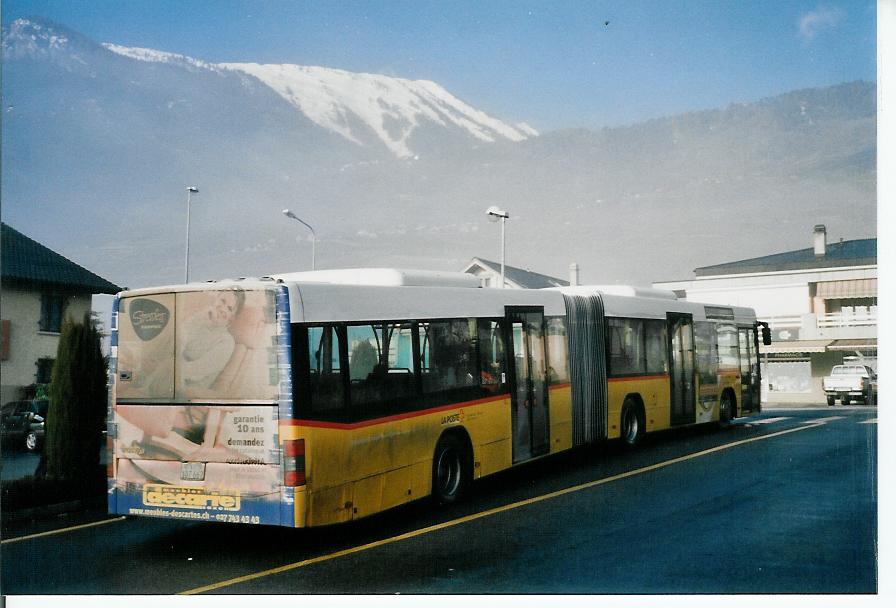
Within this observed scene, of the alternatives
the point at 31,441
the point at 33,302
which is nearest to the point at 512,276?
the point at 33,302

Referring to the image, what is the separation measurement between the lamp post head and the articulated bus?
1.55 metres

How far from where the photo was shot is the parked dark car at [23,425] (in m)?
9.45

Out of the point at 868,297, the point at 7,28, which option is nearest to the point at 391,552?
the point at 868,297

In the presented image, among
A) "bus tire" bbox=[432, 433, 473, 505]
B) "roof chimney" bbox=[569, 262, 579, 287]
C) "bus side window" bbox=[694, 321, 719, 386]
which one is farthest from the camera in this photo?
"bus side window" bbox=[694, 321, 719, 386]

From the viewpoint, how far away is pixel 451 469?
393 inches

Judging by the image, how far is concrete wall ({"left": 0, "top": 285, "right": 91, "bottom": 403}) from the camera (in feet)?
30.3

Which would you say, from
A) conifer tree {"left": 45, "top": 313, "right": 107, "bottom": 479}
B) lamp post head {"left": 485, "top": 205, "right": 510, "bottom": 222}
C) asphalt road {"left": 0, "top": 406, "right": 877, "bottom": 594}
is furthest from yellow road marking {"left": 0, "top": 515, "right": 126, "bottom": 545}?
lamp post head {"left": 485, "top": 205, "right": 510, "bottom": 222}

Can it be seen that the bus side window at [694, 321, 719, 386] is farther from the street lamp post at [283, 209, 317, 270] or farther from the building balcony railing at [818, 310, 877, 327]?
the street lamp post at [283, 209, 317, 270]

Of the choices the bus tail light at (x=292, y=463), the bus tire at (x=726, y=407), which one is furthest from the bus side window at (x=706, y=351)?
the bus tail light at (x=292, y=463)

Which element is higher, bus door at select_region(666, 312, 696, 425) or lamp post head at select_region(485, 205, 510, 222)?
lamp post head at select_region(485, 205, 510, 222)

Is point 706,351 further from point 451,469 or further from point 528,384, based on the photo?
point 451,469

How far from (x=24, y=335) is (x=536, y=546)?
20.4 ft

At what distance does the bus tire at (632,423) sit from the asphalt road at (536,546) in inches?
142

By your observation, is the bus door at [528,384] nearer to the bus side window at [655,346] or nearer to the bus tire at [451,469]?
the bus tire at [451,469]
